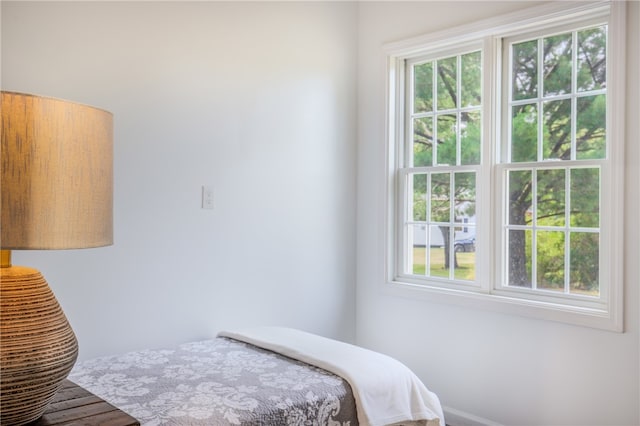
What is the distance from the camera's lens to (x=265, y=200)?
10.4 feet

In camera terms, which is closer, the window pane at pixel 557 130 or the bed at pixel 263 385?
the bed at pixel 263 385

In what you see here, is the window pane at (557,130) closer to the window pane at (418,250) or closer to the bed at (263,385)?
the window pane at (418,250)

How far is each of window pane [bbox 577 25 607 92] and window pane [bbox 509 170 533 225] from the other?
51 cm

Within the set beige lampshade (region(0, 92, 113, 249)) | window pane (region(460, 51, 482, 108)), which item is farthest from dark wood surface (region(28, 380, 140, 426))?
window pane (region(460, 51, 482, 108))

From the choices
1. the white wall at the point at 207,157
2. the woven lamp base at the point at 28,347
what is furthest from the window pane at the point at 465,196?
the woven lamp base at the point at 28,347

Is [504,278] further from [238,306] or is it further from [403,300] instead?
[238,306]

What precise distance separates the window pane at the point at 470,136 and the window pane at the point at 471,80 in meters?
0.07

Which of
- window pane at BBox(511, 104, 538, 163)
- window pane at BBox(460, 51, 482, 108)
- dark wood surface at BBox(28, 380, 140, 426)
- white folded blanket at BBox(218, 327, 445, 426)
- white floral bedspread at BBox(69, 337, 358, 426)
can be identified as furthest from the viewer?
window pane at BBox(460, 51, 482, 108)

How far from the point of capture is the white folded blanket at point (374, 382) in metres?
2.14

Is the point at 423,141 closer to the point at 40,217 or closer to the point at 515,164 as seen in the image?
the point at 515,164

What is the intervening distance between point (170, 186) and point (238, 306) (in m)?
0.76

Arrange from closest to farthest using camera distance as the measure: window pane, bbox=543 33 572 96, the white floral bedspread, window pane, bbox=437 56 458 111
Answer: the white floral bedspread → window pane, bbox=543 33 572 96 → window pane, bbox=437 56 458 111

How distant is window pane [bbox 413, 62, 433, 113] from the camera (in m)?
3.38

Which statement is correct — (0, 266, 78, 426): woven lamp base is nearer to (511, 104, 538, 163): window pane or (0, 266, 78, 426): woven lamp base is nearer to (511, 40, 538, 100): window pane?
(511, 104, 538, 163): window pane
